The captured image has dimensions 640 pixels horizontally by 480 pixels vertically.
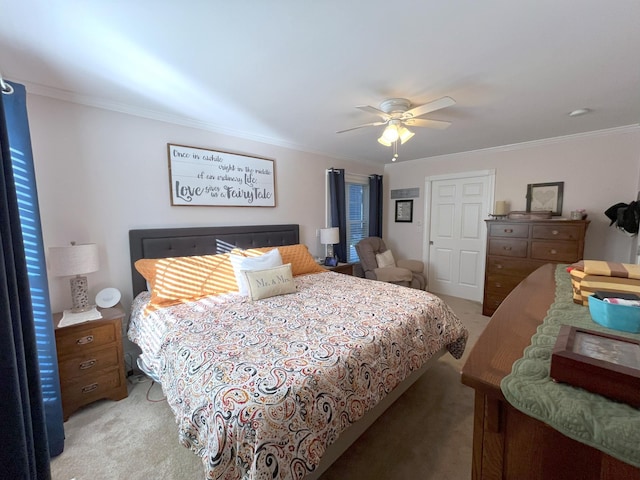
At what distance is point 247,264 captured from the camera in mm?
2537

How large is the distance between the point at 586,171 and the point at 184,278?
462 centimetres

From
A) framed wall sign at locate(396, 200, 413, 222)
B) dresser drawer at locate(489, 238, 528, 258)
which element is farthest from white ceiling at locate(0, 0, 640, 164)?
framed wall sign at locate(396, 200, 413, 222)

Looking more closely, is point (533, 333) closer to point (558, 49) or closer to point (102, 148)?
point (558, 49)

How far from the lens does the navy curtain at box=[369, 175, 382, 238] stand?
4.83 meters

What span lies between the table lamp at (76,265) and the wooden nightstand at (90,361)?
0.51 feet

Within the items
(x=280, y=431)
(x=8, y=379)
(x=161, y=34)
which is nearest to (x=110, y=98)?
(x=161, y=34)

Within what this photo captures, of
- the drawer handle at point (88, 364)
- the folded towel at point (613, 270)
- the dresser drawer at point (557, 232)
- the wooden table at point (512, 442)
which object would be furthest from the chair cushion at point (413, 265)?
the drawer handle at point (88, 364)

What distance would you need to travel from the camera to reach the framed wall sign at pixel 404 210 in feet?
16.2

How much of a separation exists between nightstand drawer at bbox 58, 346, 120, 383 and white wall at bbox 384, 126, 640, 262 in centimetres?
479

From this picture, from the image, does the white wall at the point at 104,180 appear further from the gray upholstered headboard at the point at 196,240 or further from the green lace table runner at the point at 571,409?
the green lace table runner at the point at 571,409

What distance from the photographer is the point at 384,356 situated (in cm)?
157

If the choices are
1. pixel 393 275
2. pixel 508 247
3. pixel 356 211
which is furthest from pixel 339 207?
pixel 508 247

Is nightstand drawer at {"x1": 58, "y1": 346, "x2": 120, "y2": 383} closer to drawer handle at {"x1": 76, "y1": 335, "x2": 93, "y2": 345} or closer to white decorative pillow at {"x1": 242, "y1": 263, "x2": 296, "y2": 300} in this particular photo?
drawer handle at {"x1": 76, "y1": 335, "x2": 93, "y2": 345}

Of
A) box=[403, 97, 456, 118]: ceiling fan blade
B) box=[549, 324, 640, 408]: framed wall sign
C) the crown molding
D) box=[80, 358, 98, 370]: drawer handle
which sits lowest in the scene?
box=[80, 358, 98, 370]: drawer handle
